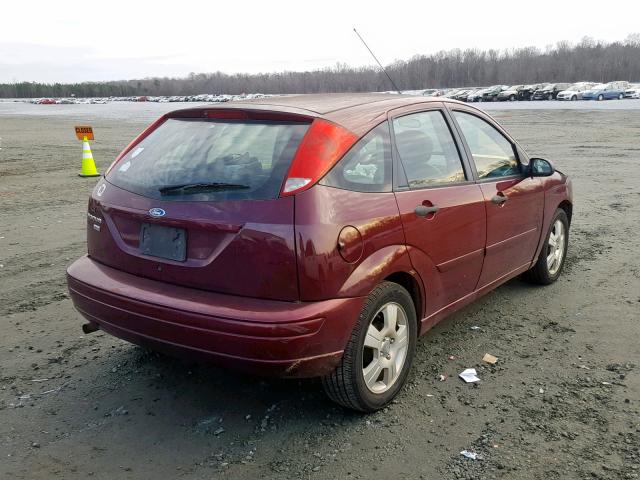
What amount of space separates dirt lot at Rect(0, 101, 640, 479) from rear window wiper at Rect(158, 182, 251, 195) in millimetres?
1257

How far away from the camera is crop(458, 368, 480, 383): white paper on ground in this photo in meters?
3.68

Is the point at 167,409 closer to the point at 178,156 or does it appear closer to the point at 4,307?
the point at 178,156

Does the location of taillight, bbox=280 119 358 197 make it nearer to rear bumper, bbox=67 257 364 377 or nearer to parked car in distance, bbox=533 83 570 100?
rear bumper, bbox=67 257 364 377

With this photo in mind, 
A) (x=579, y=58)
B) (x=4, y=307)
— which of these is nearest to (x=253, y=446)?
(x=4, y=307)

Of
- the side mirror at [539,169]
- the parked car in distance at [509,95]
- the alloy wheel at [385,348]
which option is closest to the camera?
the alloy wheel at [385,348]

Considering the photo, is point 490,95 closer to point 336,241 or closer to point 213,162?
point 213,162

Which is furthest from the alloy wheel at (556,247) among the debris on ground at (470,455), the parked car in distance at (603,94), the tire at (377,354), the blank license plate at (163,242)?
the parked car in distance at (603,94)

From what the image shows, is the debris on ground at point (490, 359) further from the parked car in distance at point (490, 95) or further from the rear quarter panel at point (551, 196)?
the parked car in distance at point (490, 95)

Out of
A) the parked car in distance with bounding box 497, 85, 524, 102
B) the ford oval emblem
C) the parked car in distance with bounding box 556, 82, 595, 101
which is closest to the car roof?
the ford oval emblem

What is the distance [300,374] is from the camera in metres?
2.92

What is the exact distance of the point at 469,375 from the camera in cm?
374

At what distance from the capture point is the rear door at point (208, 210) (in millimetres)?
2838

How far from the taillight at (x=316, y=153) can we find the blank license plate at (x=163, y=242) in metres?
0.60

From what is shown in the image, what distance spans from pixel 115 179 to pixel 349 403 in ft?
6.19
